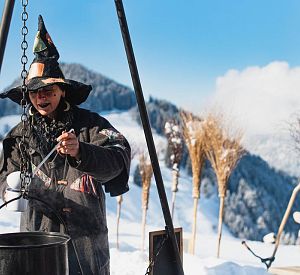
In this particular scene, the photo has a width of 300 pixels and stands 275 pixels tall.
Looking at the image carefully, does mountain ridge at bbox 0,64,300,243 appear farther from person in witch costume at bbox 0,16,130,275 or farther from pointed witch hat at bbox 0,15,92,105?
person in witch costume at bbox 0,16,130,275

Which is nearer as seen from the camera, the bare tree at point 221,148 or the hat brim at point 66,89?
the hat brim at point 66,89

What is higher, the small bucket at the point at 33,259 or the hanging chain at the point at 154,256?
the small bucket at the point at 33,259

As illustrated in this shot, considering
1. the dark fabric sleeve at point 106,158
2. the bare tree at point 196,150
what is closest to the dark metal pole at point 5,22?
the dark fabric sleeve at point 106,158

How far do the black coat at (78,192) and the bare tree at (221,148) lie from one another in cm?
312

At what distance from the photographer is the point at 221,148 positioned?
4.88 metres

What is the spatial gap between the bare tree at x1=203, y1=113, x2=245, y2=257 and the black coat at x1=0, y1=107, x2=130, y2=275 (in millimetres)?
3116

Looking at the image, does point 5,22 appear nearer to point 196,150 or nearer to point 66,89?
point 66,89

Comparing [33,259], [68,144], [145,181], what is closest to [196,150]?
[145,181]

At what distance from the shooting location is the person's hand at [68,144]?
143 centimetres

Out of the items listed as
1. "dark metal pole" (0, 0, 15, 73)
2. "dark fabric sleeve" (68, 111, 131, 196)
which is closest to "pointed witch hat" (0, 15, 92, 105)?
"dark fabric sleeve" (68, 111, 131, 196)

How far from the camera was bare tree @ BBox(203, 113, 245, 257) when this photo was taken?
4820mm

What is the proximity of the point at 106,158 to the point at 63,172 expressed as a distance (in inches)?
10.8

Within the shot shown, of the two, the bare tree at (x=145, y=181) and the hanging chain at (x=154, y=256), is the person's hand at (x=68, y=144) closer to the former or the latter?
the hanging chain at (x=154, y=256)

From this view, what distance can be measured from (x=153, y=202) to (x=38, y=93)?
1548 cm
